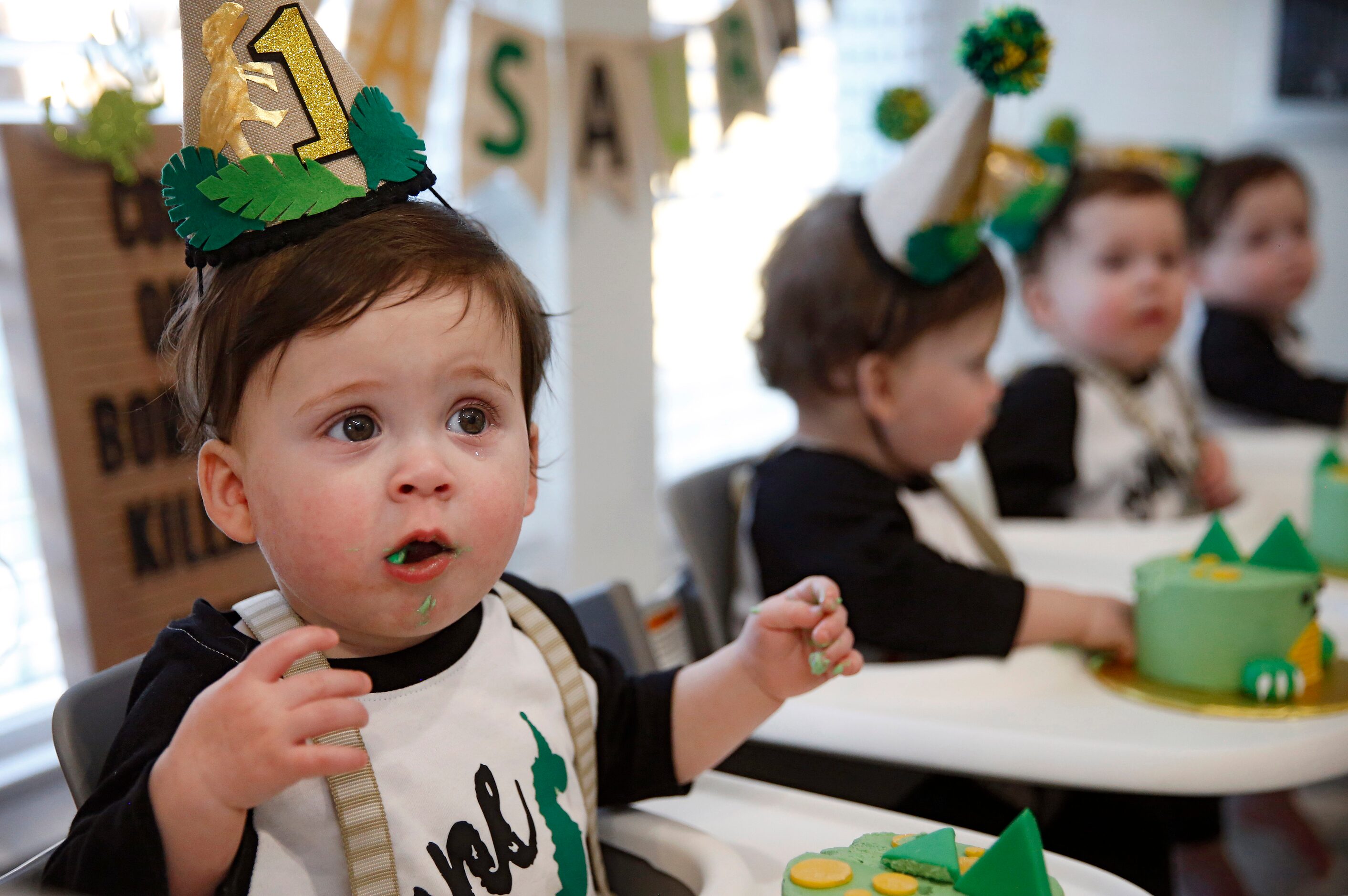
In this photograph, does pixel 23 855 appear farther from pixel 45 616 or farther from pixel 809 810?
pixel 809 810

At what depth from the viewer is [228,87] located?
2.10 ft

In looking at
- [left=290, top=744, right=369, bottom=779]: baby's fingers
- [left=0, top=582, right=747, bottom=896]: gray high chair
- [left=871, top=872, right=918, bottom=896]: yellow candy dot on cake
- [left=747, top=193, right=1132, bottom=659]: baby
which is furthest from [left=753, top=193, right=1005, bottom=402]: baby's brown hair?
[left=290, top=744, right=369, bottom=779]: baby's fingers

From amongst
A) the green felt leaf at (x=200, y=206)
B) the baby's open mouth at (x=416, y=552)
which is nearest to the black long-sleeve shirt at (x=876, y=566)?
the baby's open mouth at (x=416, y=552)

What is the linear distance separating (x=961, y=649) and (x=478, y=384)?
593 millimetres

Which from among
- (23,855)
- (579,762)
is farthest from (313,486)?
(23,855)

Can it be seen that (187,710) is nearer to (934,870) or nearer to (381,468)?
(381,468)

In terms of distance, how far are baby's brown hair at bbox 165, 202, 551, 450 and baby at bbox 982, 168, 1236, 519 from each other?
110cm

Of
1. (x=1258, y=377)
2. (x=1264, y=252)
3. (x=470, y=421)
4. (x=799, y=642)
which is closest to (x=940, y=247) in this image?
(x=799, y=642)

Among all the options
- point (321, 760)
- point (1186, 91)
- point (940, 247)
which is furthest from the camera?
point (1186, 91)

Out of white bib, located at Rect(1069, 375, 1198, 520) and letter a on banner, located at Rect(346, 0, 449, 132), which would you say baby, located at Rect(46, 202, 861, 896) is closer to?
letter a on banner, located at Rect(346, 0, 449, 132)

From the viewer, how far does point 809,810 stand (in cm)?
84

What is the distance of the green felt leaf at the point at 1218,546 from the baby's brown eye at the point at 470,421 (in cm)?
76

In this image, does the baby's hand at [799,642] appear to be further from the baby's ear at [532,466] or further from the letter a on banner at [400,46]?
the letter a on banner at [400,46]

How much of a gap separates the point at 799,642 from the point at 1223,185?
199 centimetres
